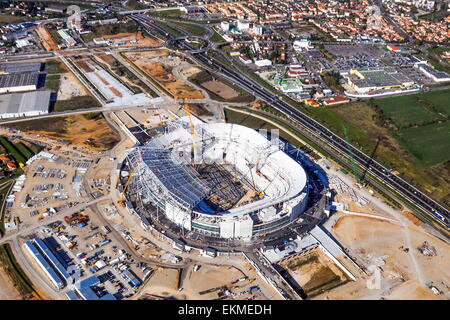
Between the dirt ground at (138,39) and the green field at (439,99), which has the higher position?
the green field at (439,99)

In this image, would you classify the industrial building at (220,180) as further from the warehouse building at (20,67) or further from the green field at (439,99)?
the warehouse building at (20,67)

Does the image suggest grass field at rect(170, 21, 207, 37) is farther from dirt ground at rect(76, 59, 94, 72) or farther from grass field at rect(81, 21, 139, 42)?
dirt ground at rect(76, 59, 94, 72)

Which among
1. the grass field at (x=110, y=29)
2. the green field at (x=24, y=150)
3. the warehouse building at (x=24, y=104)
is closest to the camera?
the green field at (x=24, y=150)

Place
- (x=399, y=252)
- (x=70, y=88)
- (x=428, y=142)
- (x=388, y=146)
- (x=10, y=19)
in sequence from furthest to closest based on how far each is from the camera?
(x=10, y=19) → (x=70, y=88) → (x=428, y=142) → (x=388, y=146) → (x=399, y=252)

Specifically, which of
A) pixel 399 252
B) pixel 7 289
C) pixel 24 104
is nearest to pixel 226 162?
pixel 399 252

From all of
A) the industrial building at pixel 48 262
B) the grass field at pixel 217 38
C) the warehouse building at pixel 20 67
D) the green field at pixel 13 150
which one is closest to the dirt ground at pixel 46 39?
the warehouse building at pixel 20 67

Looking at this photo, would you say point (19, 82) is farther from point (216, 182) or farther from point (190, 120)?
point (216, 182)
